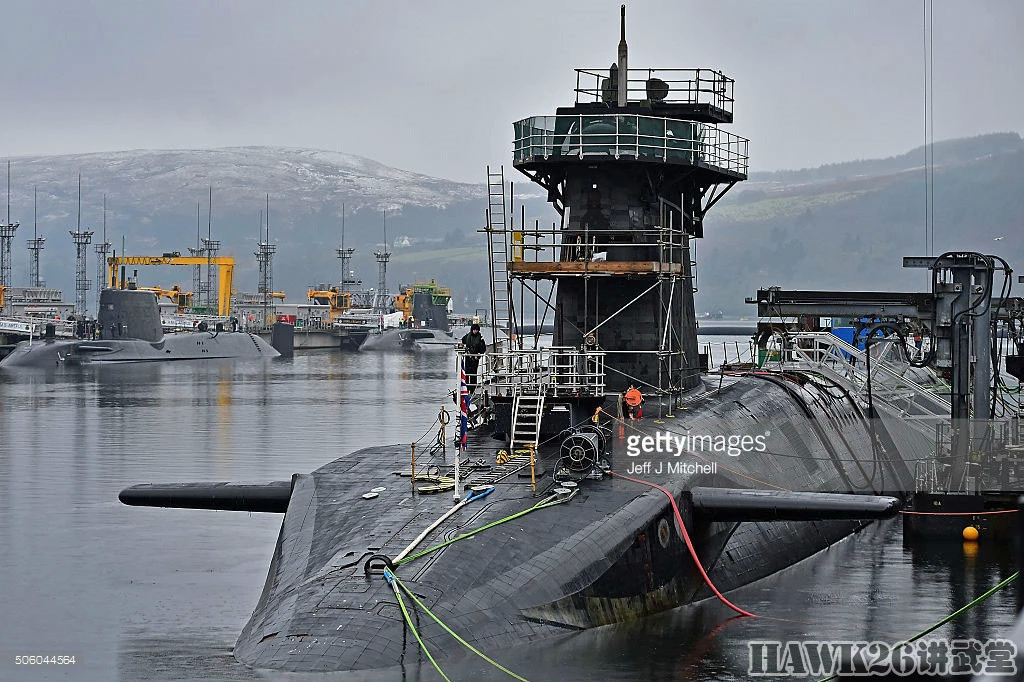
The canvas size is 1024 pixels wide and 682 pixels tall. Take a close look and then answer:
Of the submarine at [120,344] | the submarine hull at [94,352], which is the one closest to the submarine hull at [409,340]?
the submarine at [120,344]

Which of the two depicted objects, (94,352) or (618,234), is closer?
(618,234)

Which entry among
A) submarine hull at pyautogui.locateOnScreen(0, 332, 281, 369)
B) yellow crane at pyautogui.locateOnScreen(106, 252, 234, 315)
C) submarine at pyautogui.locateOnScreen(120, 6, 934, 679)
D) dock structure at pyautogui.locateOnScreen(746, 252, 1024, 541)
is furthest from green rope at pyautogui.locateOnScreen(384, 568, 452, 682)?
yellow crane at pyautogui.locateOnScreen(106, 252, 234, 315)

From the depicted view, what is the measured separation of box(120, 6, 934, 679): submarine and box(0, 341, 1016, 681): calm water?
584 mm

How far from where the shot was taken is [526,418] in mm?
22562

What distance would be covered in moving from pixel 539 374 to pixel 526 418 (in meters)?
0.84

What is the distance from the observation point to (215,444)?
50656 millimetres

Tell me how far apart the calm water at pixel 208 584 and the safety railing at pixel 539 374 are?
14.1ft

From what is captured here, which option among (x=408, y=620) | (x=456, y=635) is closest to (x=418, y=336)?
(x=456, y=635)

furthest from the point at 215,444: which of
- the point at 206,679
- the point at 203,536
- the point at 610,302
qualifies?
the point at 206,679

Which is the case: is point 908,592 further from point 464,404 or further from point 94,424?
point 94,424

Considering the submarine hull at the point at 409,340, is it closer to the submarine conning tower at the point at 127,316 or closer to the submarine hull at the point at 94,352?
the submarine hull at the point at 94,352

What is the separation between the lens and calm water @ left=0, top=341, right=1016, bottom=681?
1764 centimetres

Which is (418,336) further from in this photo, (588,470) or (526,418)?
(588,470)

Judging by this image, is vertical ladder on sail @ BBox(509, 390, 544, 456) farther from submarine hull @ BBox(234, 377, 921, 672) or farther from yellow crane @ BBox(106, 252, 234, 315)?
yellow crane @ BBox(106, 252, 234, 315)
